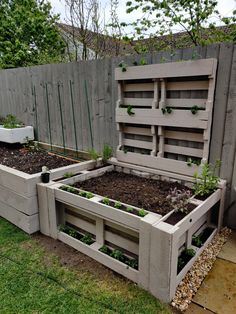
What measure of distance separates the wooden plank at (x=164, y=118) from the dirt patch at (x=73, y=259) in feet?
5.19

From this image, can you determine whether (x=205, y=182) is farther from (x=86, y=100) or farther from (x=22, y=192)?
(x=86, y=100)

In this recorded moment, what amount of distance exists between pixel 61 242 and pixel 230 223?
1779 mm

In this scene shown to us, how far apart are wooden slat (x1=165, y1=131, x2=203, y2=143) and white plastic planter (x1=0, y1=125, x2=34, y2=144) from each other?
9.07 ft

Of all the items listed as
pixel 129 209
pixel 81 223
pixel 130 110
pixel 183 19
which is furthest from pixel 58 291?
pixel 183 19

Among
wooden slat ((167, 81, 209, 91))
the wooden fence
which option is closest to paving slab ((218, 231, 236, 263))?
the wooden fence

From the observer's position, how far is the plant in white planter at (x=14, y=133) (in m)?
4.11

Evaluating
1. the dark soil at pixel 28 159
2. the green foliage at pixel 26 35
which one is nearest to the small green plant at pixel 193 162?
the dark soil at pixel 28 159

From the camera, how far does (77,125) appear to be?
365 cm

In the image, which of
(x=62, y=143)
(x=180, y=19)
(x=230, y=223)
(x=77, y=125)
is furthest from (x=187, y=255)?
(x=180, y=19)

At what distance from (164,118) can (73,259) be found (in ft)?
5.57

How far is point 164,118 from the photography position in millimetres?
2602

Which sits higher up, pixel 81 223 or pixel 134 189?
pixel 134 189

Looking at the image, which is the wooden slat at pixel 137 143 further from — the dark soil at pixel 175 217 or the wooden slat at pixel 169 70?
the dark soil at pixel 175 217

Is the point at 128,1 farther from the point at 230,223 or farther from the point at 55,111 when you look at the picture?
the point at 230,223
